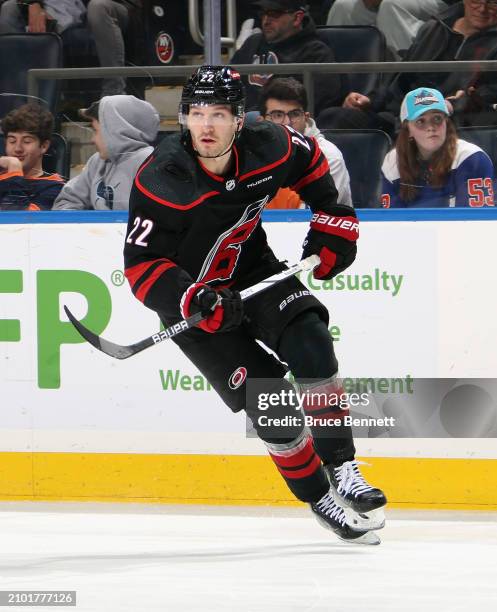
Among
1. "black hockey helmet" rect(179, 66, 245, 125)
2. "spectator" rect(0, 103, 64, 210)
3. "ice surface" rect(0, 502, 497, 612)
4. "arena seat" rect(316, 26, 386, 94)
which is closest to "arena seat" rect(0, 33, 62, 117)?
"spectator" rect(0, 103, 64, 210)

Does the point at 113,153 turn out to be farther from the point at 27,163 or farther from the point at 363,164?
the point at 363,164

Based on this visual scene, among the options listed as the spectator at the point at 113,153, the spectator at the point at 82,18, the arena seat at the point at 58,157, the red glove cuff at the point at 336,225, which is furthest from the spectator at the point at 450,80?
the spectator at the point at 82,18

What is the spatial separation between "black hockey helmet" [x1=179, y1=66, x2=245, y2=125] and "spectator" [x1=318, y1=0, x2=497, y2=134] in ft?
3.53

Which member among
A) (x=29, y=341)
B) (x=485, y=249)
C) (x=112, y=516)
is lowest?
(x=112, y=516)

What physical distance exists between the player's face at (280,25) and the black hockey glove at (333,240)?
1.45 m

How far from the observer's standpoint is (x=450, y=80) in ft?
15.3

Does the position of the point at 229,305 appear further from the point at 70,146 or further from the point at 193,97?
the point at 70,146

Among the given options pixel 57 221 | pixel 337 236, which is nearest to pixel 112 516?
pixel 57 221

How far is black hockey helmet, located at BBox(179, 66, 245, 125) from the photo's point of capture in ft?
11.7

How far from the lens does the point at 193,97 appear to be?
3600 millimetres

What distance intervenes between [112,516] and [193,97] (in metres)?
1.69

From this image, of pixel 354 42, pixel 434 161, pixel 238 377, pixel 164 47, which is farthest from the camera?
pixel 164 47

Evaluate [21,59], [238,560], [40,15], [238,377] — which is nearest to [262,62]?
[21,59]

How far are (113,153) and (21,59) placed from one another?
760 mm
